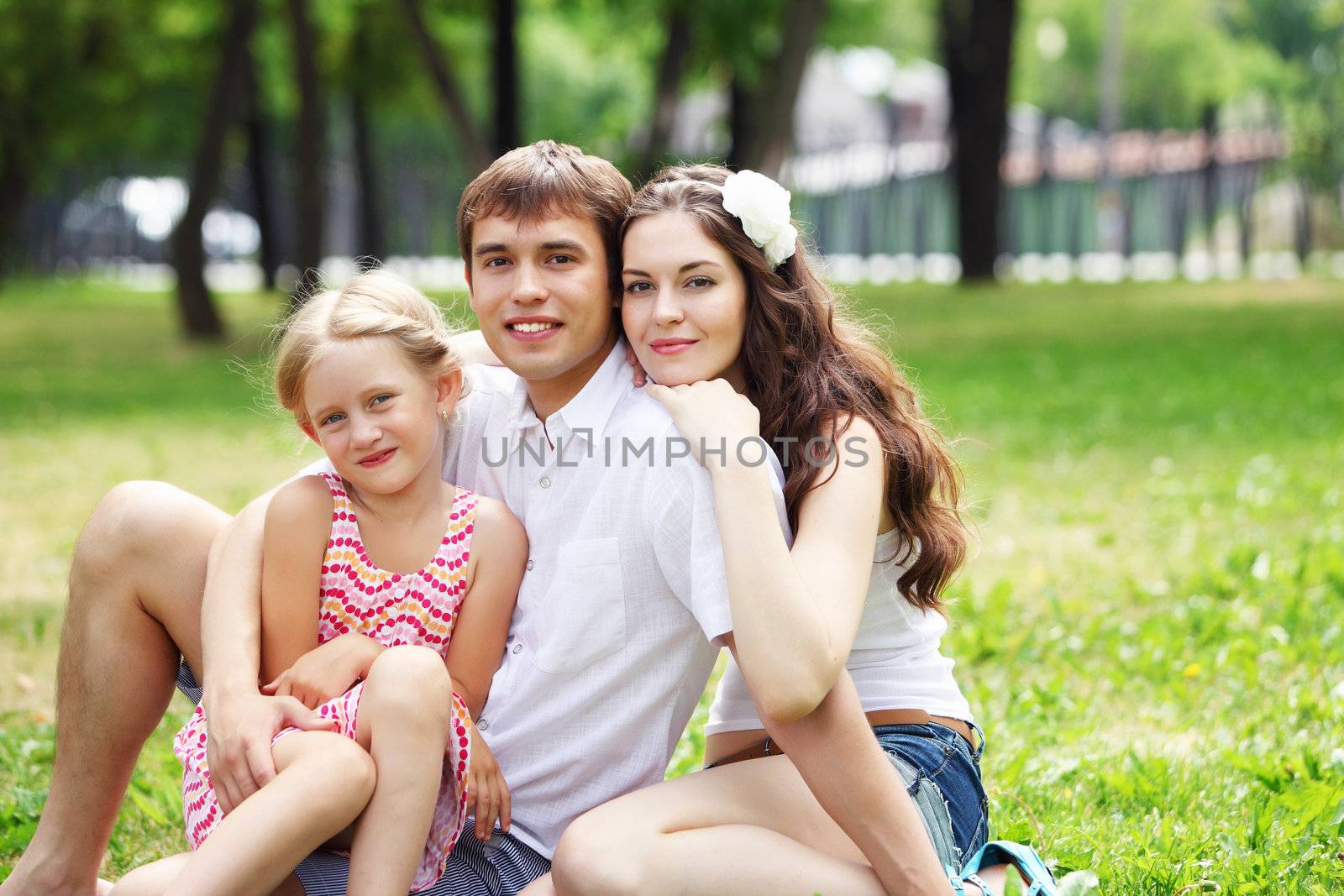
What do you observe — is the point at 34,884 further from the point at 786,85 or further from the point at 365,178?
the point at 365,178

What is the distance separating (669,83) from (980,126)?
451cm

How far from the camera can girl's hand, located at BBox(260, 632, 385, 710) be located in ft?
8.64

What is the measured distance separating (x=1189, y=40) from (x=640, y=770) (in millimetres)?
51944

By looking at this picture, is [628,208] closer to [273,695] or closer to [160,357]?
[273,695]

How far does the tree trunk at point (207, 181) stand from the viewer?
587 inches

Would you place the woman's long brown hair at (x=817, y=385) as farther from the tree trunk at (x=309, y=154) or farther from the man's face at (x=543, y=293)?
the tree trunk at (x=309, y=154)

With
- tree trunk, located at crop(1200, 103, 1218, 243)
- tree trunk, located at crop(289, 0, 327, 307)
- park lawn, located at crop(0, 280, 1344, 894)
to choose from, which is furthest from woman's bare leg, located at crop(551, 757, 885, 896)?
tree trunk, located at crop(1200, 103, 1218, 243)

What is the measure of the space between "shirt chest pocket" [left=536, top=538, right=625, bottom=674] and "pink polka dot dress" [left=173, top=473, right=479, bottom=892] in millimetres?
194

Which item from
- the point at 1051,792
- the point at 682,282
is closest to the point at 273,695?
the point at 682,282

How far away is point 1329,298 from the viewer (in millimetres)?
16078

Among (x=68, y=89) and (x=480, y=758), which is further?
(x=68, y=89)

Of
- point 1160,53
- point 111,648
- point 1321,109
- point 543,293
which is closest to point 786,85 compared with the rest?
point 1321,109

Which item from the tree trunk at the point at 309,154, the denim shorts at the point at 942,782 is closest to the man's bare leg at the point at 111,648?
the denim shorts at the point at 942,782

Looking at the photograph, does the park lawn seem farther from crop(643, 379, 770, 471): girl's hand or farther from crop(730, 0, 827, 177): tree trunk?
crop(730, 0, 827, 177): tree trunk
